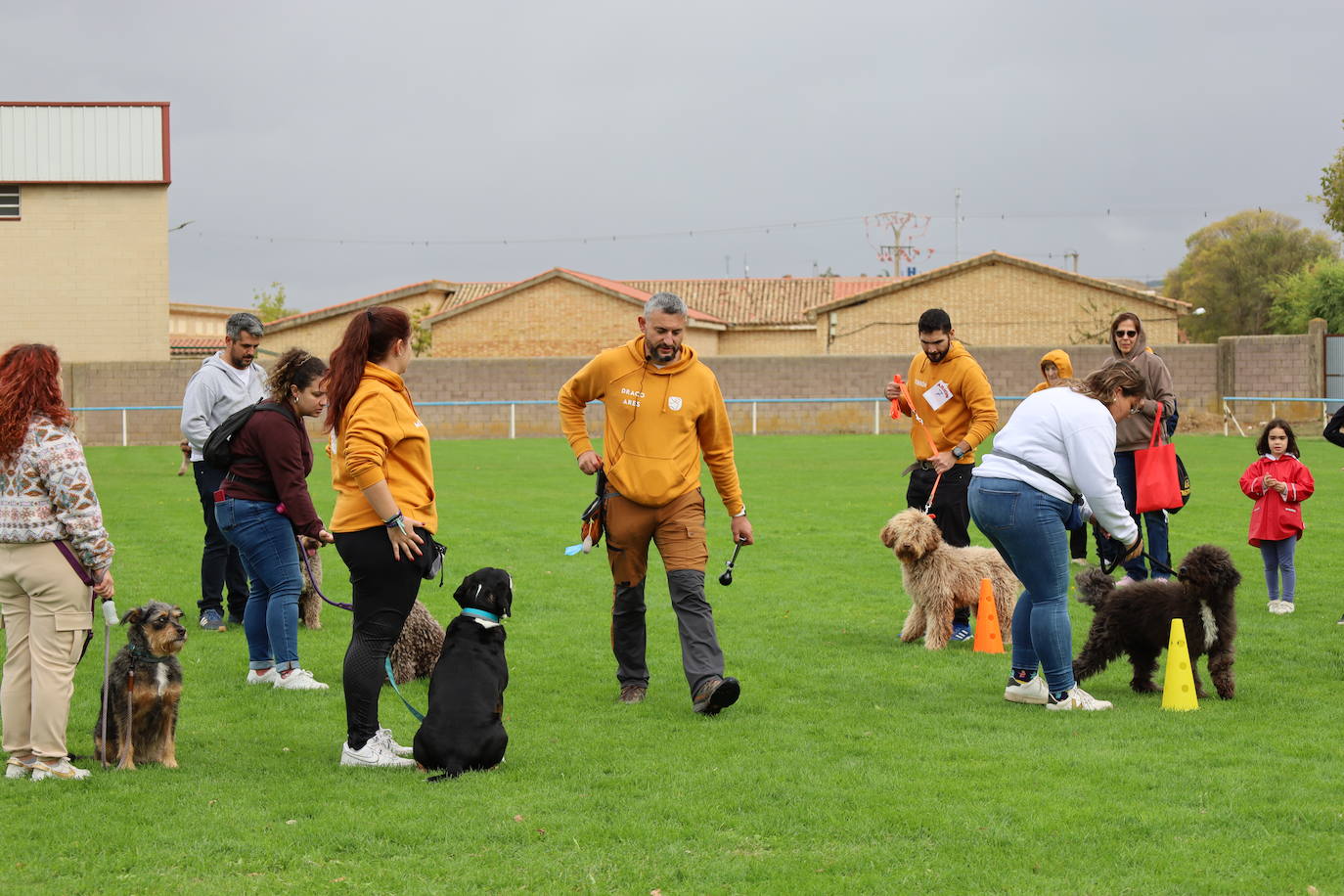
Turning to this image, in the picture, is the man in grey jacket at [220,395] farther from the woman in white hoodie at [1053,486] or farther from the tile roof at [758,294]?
the tile roof at [758,294]

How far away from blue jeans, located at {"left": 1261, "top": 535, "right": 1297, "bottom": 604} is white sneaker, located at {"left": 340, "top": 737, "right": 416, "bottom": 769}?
6875 mm

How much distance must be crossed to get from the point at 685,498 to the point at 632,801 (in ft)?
6.72

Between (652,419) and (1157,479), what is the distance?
14.7 feet

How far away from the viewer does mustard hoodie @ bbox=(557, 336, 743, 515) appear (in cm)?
696

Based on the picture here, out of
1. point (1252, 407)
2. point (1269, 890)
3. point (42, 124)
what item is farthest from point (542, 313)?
point (1269, 890)

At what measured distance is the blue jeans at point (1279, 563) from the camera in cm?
980

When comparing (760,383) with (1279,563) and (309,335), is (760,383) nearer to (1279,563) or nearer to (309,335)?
(1279,563)

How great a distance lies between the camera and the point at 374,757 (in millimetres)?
5969

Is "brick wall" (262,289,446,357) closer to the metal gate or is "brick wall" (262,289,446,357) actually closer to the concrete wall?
the concrete wall

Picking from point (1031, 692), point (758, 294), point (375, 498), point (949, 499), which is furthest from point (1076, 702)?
point (758, 294)

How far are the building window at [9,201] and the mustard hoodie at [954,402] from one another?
38.2 metres

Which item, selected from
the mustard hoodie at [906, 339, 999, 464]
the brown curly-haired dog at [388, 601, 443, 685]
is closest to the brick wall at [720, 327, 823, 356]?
the mustard hoodie at [906, 339, 999, 464]

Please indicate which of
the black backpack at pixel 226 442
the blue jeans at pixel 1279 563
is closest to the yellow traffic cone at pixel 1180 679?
the blue jeans at pixel 1279 563

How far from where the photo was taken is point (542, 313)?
171 ft
